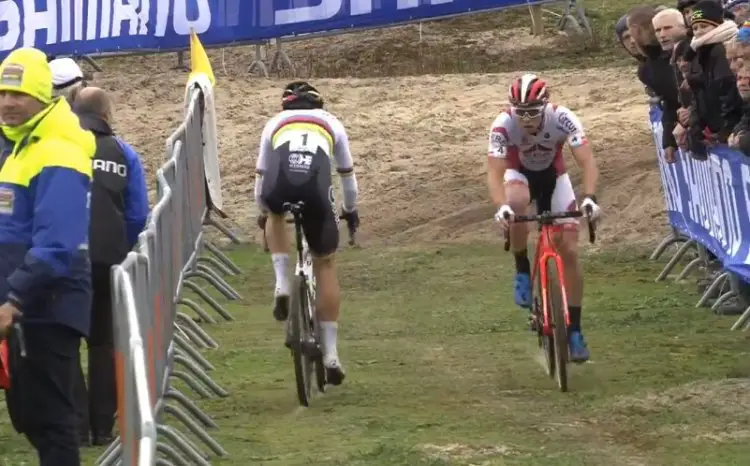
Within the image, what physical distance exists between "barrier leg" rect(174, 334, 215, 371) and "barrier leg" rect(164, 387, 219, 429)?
1.20 meters

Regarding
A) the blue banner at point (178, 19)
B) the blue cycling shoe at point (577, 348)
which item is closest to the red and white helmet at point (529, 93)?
the blue cycling shoe at point (577, 348)

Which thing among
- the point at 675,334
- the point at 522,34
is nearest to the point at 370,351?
the point at 675,334

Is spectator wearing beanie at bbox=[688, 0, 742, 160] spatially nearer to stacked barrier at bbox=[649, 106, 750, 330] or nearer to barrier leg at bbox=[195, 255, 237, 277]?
stacked barrier at bbox=[649, 106, 750, 330]

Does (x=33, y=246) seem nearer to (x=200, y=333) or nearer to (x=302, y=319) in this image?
(x=302, y=319)

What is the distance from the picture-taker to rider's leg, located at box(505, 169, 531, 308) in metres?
12.3

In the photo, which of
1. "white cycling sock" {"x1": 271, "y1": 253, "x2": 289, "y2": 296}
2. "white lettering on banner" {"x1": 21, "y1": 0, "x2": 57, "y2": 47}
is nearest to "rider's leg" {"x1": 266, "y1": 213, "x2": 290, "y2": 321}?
"white cycling sock" {"x1": 271, "y1": 253, "x2": 289, "y2": 296}

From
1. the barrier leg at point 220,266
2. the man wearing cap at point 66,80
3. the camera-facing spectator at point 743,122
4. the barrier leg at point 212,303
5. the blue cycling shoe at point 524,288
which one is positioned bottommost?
the barrier leg at point 220,266

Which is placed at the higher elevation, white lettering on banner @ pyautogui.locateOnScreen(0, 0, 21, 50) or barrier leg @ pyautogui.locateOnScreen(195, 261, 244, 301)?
white lettering on banner @ pyautogui.locateOnScreen(0, 0, 21, 50)

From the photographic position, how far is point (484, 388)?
12.0 meters

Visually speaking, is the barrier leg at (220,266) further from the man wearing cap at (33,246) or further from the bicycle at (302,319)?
the man wearing cap at (33,246)

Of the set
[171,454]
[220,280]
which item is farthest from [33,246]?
[220,280]

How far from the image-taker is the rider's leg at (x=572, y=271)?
471 inches

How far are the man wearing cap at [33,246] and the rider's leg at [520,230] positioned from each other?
14.8ft

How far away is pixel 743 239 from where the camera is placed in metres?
13.4
